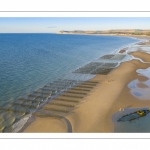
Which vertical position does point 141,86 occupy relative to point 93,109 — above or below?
above

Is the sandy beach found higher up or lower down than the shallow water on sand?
lower down

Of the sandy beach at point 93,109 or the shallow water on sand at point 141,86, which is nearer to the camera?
the sandy beach at point 93,109

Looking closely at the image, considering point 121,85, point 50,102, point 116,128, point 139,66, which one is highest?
point 139,66

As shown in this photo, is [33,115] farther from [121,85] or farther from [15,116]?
[121,85]

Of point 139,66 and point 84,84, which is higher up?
point 139,66

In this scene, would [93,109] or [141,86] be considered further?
[141,86]

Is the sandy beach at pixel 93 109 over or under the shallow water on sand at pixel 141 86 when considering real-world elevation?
under
